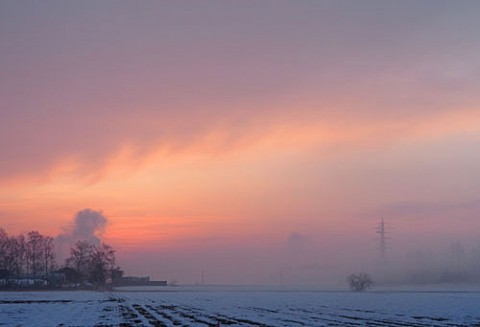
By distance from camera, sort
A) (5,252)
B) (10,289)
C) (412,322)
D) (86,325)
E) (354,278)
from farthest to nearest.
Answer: (5,252), (354,278), (10,289), (412,322), (86,325)

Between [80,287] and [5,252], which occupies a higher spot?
[5,252]

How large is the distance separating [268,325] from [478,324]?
1511 centimetres

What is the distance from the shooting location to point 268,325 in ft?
140

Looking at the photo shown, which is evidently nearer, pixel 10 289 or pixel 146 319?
pixel 146 319

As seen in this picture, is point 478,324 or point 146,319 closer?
point 478,324

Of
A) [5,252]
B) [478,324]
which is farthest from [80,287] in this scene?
[478,324]

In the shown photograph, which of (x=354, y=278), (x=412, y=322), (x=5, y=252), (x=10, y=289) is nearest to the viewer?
(x=412, y=322)

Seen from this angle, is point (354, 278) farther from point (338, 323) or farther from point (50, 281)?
point (338, 323)

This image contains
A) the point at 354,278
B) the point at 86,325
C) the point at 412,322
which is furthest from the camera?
the point at 354,278

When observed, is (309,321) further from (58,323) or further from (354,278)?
(354,278)

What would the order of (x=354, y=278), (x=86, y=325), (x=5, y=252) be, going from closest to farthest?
(x=86, y=325)
(x=354, y=278)
(x=5, y=252)

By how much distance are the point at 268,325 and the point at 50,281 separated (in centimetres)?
16360

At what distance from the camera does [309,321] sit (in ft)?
152

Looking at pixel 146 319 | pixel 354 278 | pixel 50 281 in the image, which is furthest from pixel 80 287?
pixel 146 319
